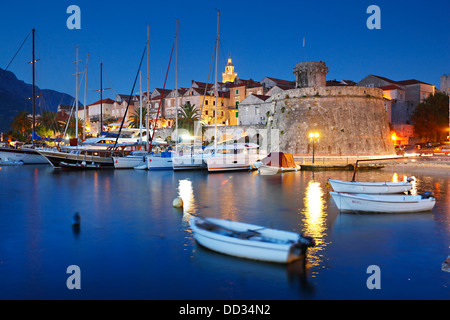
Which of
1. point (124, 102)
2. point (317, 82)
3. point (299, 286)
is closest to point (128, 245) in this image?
point (299, 286)

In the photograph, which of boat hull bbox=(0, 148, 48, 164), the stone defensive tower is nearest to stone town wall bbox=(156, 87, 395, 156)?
the stone defensive tower

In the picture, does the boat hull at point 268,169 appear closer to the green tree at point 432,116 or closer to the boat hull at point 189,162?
the boat hull at point 189,162

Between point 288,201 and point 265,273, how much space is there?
8954 millimetres

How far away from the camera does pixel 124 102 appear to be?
76875 millimetres

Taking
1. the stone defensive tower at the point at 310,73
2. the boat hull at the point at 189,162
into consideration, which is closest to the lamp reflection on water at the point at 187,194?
the boat hull at the point at 189,162

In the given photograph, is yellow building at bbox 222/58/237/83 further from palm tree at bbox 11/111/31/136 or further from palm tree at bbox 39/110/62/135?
palm tree at bbox 11/111/31/136

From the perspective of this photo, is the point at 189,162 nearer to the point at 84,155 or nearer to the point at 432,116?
the point at 84,155

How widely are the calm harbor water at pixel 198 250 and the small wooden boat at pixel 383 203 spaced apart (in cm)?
28

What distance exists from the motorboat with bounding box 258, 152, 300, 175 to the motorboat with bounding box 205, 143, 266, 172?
1558mm

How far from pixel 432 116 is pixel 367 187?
1481 inches

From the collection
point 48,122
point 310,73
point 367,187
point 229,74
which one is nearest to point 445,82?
point 310,73

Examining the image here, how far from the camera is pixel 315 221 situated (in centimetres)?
1238
